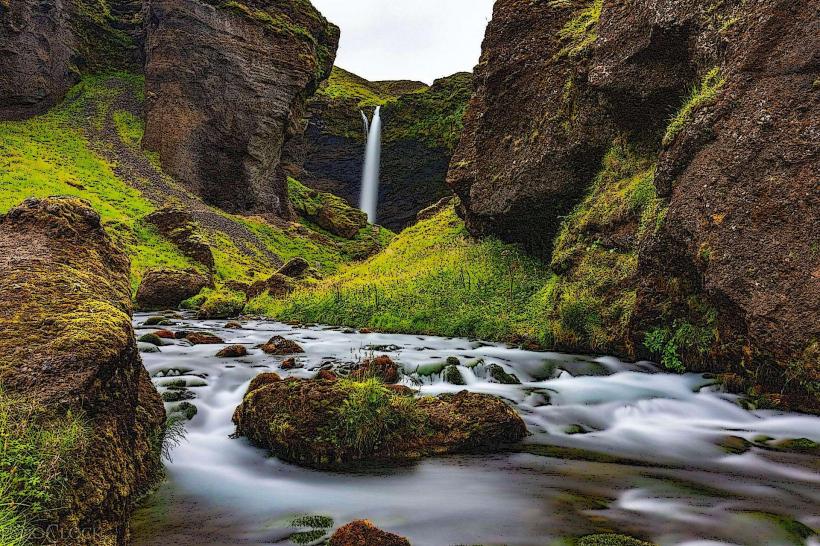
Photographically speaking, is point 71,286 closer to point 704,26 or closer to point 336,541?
point 336,541

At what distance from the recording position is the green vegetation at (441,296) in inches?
578

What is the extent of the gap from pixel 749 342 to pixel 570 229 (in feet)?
24.8

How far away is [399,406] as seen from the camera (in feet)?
18.8

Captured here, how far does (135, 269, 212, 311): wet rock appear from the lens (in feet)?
76.3

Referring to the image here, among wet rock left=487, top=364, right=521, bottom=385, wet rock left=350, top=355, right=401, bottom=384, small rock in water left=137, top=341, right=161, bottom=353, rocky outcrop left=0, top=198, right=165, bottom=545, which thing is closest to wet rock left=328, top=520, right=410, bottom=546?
rocky outcrop left=0, top=198, right=165, bottom=545

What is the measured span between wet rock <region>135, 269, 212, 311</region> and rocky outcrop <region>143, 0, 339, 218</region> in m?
28.3

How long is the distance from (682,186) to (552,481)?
640 centimetres

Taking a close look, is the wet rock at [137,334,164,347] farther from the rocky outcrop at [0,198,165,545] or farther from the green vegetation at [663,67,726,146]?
the green vegetation at [663,67,726,146]

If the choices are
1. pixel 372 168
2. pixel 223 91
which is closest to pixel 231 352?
pixel 223 91

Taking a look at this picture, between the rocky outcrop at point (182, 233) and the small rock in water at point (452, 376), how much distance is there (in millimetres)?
27534

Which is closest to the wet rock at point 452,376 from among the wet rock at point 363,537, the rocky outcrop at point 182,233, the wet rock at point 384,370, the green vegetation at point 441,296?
the wet rock at point 384,370

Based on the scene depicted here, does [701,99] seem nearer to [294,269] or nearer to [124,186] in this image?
[294,269]

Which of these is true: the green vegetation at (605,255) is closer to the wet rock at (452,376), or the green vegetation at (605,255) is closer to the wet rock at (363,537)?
the wet rock at (452,376)

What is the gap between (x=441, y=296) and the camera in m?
16.9
